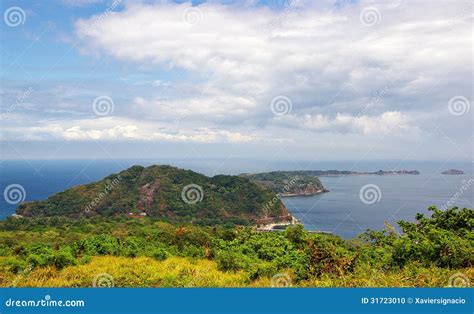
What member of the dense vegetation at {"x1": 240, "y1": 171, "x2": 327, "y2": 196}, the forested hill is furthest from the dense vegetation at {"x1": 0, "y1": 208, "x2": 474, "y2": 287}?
the dense vegetation at {"x1": 240, "y1": 171, "x2": 327, "y2": 196}

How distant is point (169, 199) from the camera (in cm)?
5684

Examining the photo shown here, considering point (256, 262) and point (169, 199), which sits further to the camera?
point (169, 199)

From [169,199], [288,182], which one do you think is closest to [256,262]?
[169,199]

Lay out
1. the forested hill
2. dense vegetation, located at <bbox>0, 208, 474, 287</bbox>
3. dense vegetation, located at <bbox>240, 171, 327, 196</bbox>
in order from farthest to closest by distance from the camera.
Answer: dense vegetation, located at <bbox>240, 171, 327, 196</bbox> → the forested hill → dense vegetation, located at <bbox>0, 208, 474, 287</bbox>

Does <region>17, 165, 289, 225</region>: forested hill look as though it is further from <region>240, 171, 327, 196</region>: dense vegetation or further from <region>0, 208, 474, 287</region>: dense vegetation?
<region>0, 208, 474, 287</region>: dense vegetation

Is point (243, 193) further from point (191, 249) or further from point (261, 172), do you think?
point (191, 249)

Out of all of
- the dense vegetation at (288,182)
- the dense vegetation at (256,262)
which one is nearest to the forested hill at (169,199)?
the dense vegetation at (288,182)

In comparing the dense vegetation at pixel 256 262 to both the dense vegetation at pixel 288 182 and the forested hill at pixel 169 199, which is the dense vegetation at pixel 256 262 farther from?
the dense vegetation at pixel 288 182

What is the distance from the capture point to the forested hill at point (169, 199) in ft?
179

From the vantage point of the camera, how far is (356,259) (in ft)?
20.9

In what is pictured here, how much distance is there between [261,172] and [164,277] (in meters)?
86.0

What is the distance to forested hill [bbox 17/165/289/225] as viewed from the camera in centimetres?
5450

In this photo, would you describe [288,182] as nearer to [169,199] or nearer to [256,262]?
[169,199]

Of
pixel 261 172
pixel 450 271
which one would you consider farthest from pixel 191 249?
pixel 261 172
